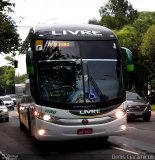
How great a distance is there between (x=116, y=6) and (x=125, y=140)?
56.1 m

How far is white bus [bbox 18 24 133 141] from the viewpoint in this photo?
12758 millimetres

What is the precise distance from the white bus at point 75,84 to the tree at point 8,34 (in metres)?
13.7

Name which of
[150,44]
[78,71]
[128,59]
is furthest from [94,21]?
[78,71]

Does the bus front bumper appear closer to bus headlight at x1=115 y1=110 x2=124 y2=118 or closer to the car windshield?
bus headlight at x1=115 y1=110 x2=124 y2=118

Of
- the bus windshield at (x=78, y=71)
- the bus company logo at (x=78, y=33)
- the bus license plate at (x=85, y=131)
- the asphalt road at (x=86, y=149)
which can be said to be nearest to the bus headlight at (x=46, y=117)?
the bus windshield at (x=78, y=71)

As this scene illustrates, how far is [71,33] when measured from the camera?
13.7 meters

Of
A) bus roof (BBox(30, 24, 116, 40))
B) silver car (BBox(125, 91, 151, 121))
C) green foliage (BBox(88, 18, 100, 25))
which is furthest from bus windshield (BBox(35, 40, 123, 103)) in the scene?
green foliage (BBox(88, 18, 100, 25))

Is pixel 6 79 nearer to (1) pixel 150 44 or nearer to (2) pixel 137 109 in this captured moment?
(1) pixel 150 44

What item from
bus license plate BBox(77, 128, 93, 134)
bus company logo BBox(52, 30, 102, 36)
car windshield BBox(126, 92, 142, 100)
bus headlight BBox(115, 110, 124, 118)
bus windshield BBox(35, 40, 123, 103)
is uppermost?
bus company logo BBox(52, 30, 102, 36)

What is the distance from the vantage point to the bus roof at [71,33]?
44.4ft

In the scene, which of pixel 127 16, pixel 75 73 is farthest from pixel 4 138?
pixel 127 16

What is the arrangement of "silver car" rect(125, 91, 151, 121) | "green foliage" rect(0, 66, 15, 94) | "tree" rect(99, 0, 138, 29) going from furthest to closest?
"green foliage" rect(0, 66, 15, 94) < "tree" rect(99, 0, 138, 29) < "silver car" rect(125, 91, 151, 121)

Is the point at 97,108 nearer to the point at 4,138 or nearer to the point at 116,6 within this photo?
the point at 4,138

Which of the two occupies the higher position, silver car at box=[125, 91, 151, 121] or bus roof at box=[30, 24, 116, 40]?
bus roof at box=[30, 24, 116, 40]
